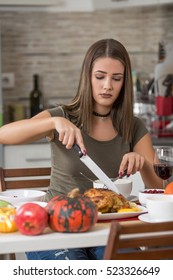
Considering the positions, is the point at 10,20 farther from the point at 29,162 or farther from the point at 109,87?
the point at 109,87

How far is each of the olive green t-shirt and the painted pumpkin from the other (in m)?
0.69

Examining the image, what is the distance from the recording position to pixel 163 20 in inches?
194

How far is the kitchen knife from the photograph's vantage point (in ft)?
7.06

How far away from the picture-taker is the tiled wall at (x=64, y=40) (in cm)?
487

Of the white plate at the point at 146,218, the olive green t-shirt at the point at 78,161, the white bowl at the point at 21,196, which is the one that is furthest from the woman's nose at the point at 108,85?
the white plate at the point at 146,218

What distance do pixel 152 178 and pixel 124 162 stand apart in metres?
0.24

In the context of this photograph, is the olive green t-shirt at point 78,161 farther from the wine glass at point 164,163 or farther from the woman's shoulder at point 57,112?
the wine glass at point 164,163

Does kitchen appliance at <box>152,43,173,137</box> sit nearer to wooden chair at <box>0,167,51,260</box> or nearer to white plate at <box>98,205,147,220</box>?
wooden chair at <box>0,167,51,260</box>

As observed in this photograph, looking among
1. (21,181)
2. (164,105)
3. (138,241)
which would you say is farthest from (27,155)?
(138,241)

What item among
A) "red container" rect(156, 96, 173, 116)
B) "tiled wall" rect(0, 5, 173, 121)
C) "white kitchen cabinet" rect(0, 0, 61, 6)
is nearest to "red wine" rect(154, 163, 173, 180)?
"red container" rect(156, 96, 173, 116)

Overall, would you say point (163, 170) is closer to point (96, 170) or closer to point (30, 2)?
point (96, 170)

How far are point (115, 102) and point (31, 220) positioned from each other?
39.1 inches

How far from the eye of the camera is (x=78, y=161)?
99.7 inches
